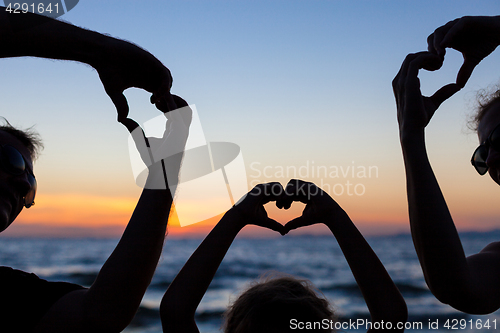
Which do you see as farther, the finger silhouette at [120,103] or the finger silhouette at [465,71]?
the finger silhouette at [465,71]

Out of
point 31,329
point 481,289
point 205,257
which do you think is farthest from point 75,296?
point 481,289

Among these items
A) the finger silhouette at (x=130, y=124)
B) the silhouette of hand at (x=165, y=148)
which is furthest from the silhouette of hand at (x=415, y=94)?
the finger silhouette at (x=130, y=124)

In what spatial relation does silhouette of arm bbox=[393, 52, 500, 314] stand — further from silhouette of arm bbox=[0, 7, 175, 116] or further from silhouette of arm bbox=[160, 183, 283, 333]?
silhouette of arm bbox=[0, 7, 175, 116]

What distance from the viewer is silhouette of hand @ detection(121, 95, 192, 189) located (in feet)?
4.85

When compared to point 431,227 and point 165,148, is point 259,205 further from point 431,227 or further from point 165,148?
point 431,227

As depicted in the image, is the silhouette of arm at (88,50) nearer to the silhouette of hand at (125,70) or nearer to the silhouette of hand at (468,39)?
the silhouette of hand at (125,70)

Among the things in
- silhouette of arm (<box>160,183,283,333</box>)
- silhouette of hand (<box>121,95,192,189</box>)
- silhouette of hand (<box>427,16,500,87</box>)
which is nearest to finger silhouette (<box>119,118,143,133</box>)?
silhouette of hand (<box>121,95,192,189</box>)

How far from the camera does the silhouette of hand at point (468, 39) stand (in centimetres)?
155

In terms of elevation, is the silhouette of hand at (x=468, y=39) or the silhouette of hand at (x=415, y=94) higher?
the silhouette of hand at (x=468, y=39)

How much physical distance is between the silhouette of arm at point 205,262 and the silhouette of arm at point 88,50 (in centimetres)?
64

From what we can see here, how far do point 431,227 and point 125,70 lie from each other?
4.50 ft

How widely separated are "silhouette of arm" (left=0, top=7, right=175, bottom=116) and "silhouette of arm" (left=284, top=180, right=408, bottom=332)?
812mm

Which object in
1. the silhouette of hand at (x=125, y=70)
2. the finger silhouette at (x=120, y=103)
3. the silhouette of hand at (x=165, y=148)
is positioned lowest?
the silhouette of hand at (x=165, y=148)

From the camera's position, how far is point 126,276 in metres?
1.29
